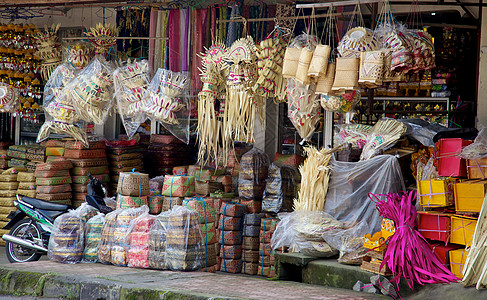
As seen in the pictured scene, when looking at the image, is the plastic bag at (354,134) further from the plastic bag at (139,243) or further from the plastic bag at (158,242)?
the plastic bag at (139,243)

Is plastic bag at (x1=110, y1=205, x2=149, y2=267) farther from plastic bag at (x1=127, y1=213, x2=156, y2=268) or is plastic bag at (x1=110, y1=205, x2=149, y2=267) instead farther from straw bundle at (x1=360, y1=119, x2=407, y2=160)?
straw bundle at (x1=360, y1=119, x2=407, y2=160)

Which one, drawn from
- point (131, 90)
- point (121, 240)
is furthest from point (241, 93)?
point (121, 240)

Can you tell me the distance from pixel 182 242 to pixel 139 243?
0.56m

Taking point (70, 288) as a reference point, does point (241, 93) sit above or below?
above

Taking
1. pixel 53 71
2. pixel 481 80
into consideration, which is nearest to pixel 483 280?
pixel 481 80

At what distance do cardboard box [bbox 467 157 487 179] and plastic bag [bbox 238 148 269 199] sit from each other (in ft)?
10.4

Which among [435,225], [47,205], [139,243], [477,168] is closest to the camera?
[477,168]

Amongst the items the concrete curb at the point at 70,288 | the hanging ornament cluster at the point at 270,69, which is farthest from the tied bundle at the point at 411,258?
the hanging ornament cluster at the point at 270,69

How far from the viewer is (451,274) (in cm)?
549

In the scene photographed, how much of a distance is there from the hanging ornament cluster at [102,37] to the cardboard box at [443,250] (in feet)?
15.4

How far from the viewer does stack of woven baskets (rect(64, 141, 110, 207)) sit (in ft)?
30.5

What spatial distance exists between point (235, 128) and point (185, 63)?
1092 mm

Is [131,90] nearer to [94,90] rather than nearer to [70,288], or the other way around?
[94,90]

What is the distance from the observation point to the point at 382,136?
665 cm
